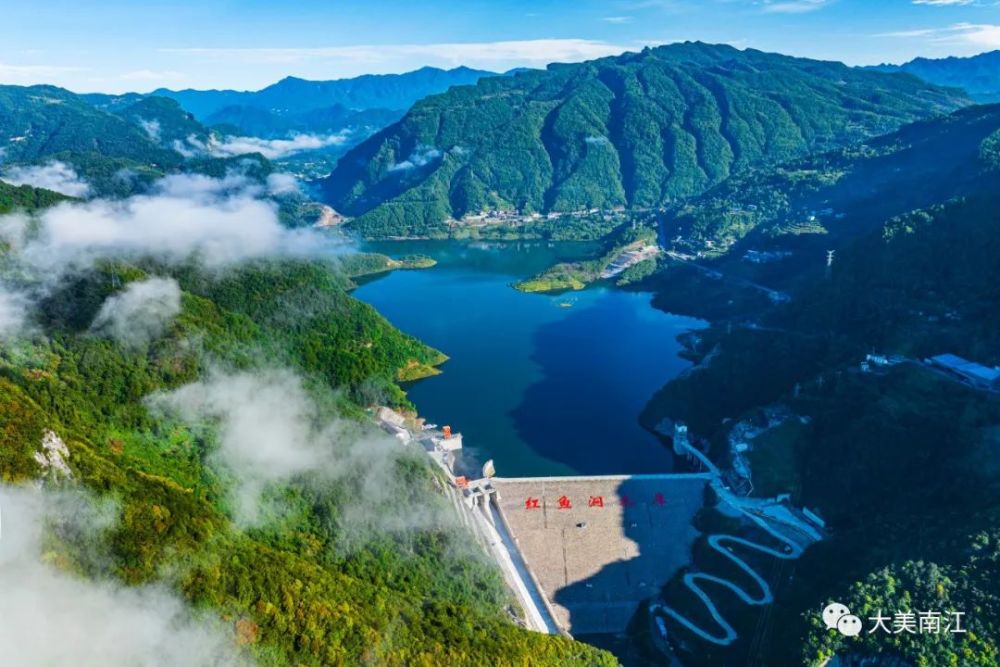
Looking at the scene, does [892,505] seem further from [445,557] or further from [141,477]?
[141,477]

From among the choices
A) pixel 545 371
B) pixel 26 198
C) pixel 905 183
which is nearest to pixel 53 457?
pixel 545 371

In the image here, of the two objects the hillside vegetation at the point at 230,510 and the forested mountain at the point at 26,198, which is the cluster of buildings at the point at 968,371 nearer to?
the hillside vegetation at the point at 230,510

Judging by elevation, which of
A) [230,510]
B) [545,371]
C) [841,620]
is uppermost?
[230,510]

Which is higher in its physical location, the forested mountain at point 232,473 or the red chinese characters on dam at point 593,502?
the forested mountain at point 232,473

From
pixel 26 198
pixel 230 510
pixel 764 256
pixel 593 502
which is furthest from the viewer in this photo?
pixel 764 256

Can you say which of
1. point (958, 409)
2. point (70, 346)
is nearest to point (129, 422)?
point (70, 346)

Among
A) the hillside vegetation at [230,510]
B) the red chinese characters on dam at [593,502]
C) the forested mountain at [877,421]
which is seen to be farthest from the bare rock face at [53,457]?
the forested mountain at [877,421]

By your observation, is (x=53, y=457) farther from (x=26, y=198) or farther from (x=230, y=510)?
(x=26, y=198)
